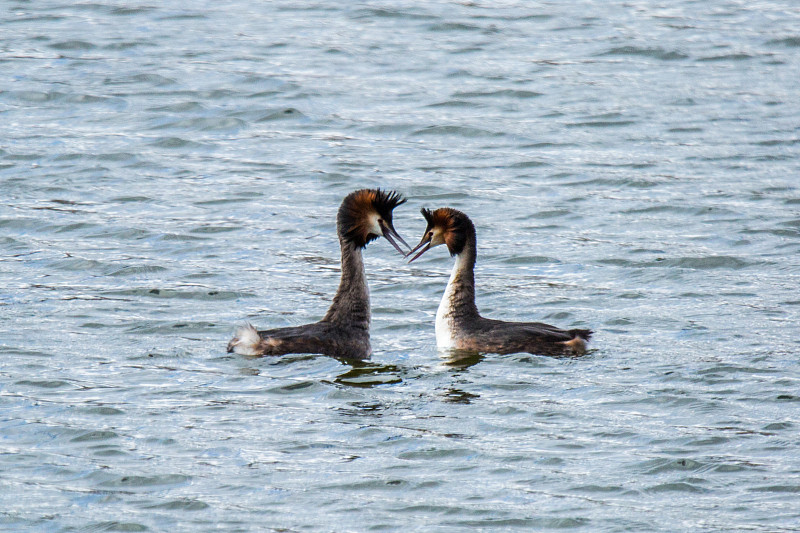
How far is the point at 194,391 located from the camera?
1019 cm

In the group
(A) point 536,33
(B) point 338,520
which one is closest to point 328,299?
(B) point 338,520

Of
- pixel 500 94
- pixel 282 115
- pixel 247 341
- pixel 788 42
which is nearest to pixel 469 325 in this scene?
pixel 247 341

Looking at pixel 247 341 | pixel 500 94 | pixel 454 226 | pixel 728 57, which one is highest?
pixel 728 57

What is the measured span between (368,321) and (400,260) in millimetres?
3173

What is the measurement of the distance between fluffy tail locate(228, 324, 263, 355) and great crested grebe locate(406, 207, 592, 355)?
1706 millimetres

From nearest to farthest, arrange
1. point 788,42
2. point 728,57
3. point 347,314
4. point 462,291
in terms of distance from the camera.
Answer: point 347,314 < point 462,291 < point 728,57 < point 788,42

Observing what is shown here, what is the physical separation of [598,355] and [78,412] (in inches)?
168

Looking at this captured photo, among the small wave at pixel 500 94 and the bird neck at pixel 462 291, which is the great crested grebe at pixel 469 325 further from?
the small wave at pixel 500 94

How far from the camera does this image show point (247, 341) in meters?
10.9

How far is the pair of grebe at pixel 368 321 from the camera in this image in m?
11.0

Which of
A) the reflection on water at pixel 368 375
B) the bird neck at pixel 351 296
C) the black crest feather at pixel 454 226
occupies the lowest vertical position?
the reflection on water at pixel 368 375

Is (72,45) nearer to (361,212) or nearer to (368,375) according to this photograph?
(361,212)

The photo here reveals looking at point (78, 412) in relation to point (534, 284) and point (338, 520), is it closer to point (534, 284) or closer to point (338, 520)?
point (338, 520)

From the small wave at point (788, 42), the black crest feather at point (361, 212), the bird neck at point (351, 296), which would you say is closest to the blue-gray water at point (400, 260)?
the small wave at point (788, 42)
